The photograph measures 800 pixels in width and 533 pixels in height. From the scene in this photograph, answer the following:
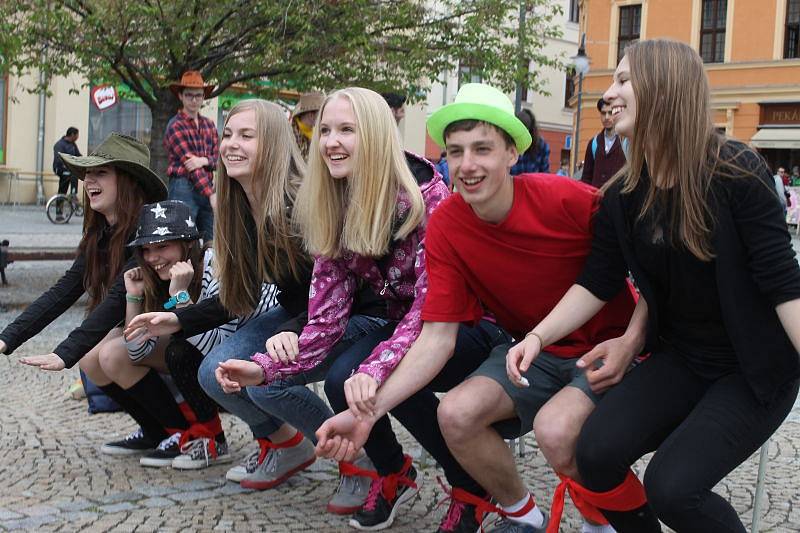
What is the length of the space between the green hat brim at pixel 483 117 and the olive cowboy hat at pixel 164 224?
1.52 metres

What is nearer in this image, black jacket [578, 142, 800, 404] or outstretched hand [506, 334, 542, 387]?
black jacket [578, 142, 800, 404]

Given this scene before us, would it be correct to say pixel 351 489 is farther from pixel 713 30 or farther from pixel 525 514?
pixel 713 30

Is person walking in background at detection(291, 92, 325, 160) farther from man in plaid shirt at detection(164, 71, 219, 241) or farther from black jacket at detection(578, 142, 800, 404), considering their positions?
black jacket at detection(578, 142, 800, 404)

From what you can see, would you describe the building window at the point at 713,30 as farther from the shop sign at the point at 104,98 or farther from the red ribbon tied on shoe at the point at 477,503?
the red ribbon tied on shoe at the point at 477,503

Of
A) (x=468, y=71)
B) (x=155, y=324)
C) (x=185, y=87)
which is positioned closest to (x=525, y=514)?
(x=155, y=324)

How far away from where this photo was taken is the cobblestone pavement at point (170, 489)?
12.0 feet

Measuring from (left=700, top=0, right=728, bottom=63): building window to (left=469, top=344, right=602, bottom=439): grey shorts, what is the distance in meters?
33.5

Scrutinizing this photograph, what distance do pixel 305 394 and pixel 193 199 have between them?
5.57 metres

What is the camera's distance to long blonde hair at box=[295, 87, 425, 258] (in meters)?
3.51

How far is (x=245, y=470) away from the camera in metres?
4.19

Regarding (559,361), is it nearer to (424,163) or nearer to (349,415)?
(349,415)

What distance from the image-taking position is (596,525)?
3043 millimetres

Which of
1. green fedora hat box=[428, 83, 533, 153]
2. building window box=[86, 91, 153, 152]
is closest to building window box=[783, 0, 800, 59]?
building window box=[86, 91, 153, 152]

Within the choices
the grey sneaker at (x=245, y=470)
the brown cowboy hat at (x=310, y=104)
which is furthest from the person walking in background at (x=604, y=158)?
the grey sneaker at (x=245, y=470)
